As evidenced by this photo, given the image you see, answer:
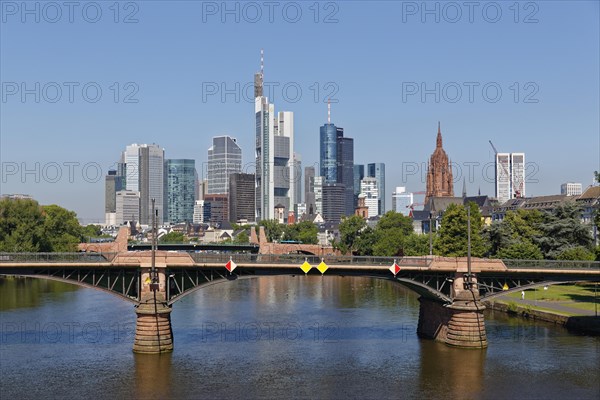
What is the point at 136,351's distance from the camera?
7762 centimetres

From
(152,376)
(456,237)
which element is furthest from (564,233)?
(152,376)

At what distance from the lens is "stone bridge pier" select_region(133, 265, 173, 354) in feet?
254

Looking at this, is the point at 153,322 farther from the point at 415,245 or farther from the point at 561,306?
the point at 415,245

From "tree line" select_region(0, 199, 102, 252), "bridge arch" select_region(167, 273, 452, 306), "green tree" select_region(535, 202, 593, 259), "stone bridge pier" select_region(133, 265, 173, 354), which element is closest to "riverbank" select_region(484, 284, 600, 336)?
"green tree" select_region(535, 202, 593, 259)

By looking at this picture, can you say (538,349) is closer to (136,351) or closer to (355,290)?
(136,351)

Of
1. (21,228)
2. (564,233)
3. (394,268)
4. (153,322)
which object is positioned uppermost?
(21,228)

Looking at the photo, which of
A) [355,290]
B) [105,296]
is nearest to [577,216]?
[355,290]

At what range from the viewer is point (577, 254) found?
124 m

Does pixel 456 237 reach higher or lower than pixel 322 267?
higher

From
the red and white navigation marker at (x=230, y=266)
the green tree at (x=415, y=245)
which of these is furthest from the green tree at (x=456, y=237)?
the red and white navigation marker at (x=230, y=266)

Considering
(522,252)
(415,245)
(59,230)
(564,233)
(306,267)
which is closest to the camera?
(306,267)

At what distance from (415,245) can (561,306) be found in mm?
83479

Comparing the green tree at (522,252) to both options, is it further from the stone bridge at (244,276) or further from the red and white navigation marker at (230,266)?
the red and white navigation marker at (230,266)

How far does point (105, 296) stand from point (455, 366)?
268ft
